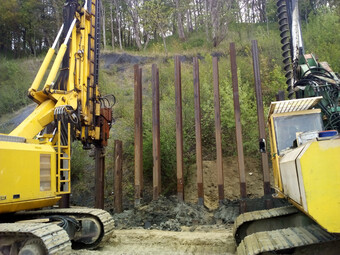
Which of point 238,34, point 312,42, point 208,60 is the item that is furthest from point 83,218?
point 238,34

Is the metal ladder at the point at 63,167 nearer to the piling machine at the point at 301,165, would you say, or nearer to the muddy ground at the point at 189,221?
the muddy ground at the point at 189,221

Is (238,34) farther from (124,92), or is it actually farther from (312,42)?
(124,92)

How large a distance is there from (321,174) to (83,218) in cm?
496

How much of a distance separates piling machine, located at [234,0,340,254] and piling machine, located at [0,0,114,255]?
299 cm

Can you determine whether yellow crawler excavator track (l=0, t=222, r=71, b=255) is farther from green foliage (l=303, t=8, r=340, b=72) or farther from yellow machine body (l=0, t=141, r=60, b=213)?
green foliage (l=303, t=8, r=340, b=72)

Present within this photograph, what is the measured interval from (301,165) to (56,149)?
194 inches

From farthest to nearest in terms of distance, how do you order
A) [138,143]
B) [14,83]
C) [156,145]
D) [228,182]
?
[14,83] < [228,182] < [138,143] < [156,145]

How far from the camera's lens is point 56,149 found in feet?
21.3

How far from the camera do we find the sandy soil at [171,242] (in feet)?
19.5

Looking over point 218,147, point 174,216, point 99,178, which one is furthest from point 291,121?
point 99,178

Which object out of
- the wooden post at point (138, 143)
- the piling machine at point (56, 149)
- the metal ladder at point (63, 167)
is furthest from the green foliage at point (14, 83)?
the metal ladder at point (63, 167)

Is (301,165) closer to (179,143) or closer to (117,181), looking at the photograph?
(179,143)

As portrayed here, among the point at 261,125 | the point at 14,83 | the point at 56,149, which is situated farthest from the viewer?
the point at 14,83

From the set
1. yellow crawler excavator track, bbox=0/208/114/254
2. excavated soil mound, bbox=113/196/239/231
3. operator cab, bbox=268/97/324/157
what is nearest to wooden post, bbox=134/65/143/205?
excavated soil mound, bbox=113/196/239/231
